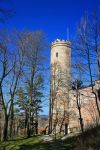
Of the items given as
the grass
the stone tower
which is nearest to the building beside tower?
the stone tower

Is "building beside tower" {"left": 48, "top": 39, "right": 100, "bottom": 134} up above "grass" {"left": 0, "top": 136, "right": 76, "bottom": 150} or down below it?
above

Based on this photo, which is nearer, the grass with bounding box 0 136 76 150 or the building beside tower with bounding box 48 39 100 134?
the grass with bounding box 0 136 76 150

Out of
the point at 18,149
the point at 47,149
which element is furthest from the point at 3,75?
the point at 47,149

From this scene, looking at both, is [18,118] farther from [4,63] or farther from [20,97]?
[4,63]

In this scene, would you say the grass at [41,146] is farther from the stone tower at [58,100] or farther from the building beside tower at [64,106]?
the building beside tower at [64,106]

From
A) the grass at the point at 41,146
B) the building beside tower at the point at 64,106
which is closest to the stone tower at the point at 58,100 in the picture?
the building beside tower at the point at 64,106

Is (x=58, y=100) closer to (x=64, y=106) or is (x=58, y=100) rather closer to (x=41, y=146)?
(x=64, y=106)

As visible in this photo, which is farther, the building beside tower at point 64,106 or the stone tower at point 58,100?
the building beside tower at point 64,106

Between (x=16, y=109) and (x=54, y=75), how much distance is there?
949cm

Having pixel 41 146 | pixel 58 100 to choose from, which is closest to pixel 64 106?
pixel 58 100

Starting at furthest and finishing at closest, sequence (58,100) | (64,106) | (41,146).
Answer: (64,106), (58,100), (41,146)

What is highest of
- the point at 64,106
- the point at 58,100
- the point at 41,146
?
the point at 58,100

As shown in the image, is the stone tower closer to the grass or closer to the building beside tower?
the building beside tower

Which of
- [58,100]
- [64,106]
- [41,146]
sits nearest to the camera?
[41,146]
